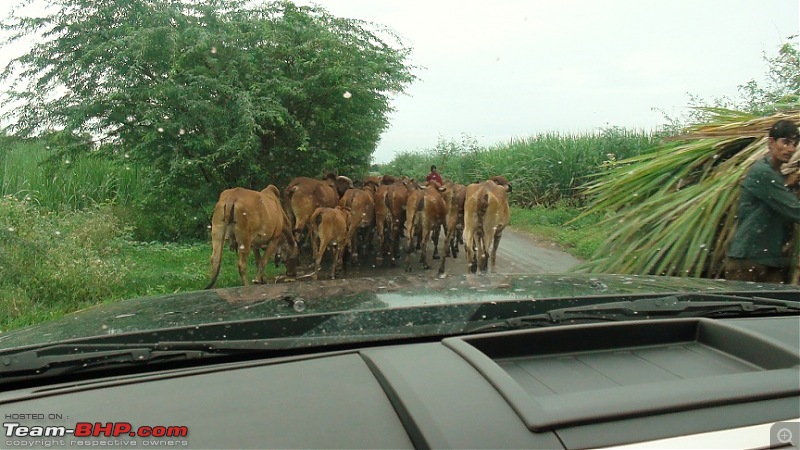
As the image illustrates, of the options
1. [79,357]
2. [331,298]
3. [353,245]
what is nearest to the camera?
[79,357]

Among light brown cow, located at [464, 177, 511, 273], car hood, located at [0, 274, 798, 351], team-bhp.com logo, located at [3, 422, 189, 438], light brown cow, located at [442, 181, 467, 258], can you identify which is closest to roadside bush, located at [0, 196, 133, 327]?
car hood, located at [0, 274, 798, 351]

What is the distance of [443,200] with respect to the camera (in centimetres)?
1258

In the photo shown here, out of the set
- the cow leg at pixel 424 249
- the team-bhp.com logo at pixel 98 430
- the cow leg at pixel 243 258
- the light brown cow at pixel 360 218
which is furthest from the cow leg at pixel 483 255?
the team-bhp.com logo at pixel 98 430

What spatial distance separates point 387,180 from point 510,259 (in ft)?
12.0

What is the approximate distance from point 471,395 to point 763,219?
480cm

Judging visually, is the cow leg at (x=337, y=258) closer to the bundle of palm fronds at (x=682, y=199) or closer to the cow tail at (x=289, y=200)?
the cow tail at (x=289, y=200)

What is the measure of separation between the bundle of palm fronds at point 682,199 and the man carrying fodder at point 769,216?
0.49 meters

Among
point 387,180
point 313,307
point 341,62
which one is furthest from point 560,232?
point 313,307

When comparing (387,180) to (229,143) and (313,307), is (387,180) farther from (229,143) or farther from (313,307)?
(313,307)

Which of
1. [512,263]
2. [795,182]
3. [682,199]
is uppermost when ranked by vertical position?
[795,182]

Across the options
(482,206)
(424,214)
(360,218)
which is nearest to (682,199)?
(482,206)

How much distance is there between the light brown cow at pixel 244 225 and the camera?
9.09 m

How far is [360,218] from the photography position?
1205cm

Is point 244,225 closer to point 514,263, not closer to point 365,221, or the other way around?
point 365,221
